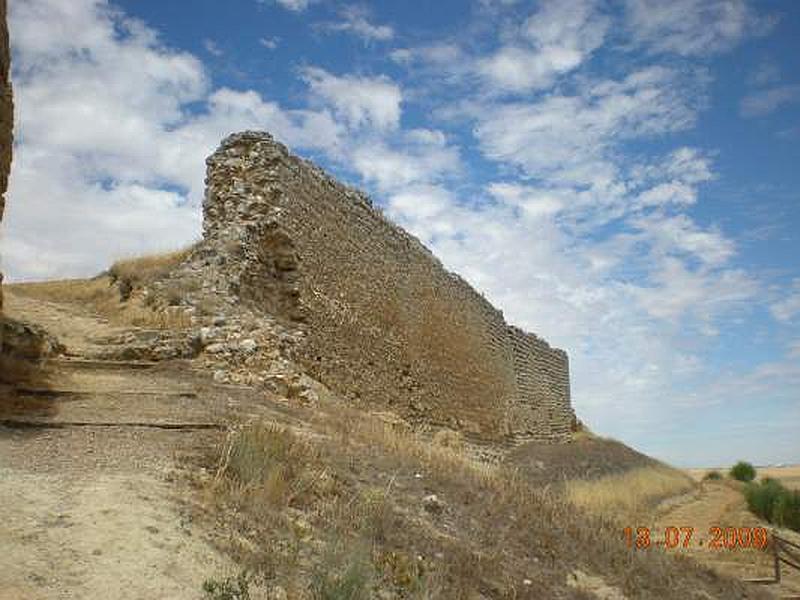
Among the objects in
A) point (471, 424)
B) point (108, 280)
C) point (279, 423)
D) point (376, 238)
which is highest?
point (376, 238)

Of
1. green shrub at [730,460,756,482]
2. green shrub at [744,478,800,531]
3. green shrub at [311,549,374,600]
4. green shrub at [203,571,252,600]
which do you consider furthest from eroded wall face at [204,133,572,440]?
green shrub at [730,460,756,482]

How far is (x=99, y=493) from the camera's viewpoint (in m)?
4.37

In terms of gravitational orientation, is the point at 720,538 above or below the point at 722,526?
below

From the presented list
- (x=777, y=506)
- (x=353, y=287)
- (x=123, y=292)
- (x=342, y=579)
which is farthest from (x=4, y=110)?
(x=777, y=506)

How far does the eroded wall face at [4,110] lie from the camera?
5.80 m

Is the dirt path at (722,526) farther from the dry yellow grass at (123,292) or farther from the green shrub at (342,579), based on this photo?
the dry yellow grass at (123,292)

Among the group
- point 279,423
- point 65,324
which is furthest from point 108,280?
point 279,423

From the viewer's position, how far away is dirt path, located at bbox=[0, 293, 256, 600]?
3465mm

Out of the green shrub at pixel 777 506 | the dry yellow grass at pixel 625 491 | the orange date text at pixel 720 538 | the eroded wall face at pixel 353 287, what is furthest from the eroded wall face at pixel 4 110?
the green shrub at pixel 777 506

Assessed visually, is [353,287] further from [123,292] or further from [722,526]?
[722,526]

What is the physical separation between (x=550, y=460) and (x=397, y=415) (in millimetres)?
7963

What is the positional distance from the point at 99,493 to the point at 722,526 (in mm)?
13734

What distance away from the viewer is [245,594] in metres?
3.49

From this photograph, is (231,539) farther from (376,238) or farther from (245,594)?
(376,238)
